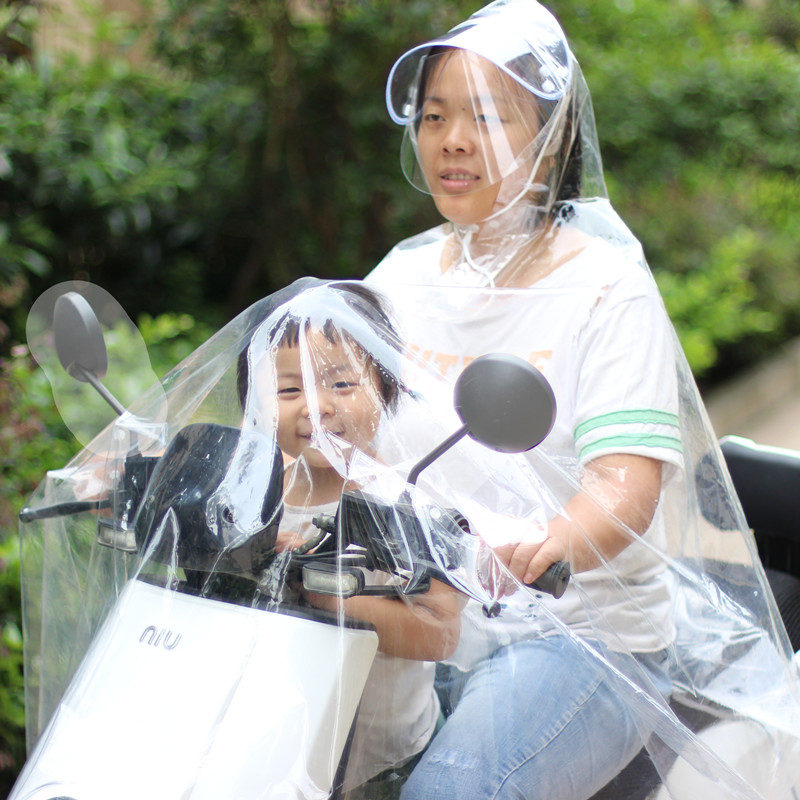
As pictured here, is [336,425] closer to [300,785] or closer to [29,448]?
[300,785]

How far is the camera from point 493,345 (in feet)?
5.19

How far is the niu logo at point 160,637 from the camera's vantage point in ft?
3.65

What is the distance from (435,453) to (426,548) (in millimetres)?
121

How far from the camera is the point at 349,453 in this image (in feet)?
3.76

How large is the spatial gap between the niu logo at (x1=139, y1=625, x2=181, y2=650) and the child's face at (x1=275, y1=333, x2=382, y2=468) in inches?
10.3

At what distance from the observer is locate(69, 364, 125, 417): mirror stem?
137 cm

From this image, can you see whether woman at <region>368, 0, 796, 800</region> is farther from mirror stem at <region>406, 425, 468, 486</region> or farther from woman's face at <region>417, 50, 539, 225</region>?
mirror stem at <region>406, 425, 468, 486</region>

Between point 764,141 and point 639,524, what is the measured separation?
17.2 ft

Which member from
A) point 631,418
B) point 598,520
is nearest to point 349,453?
point 598,520

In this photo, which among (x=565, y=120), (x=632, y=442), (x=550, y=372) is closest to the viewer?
(x=632, y=442)

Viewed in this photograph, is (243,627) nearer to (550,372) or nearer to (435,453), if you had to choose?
(435,453)

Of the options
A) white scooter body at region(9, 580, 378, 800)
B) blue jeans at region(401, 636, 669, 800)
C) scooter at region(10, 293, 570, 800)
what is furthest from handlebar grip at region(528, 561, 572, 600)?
white scooter body at region(9, 580, 378, 800)

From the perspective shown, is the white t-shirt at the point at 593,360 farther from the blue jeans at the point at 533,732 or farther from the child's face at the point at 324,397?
the child's face at the point at 324,397

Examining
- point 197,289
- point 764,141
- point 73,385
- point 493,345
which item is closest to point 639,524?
point 493,345
